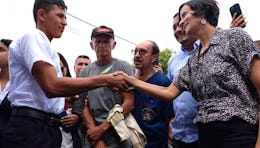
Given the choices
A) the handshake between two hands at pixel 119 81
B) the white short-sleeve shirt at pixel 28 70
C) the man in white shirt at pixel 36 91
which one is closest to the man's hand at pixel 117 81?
the handshake between two hands at pixel 119 81

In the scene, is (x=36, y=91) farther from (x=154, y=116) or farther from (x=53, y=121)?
(x=154, y=116)

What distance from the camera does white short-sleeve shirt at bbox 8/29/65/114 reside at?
2.14 m

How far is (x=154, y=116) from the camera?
3.29m

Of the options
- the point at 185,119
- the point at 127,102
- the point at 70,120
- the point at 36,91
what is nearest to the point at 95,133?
the point at 70,120

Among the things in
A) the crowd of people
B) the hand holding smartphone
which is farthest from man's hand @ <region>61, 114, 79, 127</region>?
the hand holding smartphone

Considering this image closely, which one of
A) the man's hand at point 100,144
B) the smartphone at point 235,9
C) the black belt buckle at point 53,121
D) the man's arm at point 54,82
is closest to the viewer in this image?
the man's arm at point 54,82

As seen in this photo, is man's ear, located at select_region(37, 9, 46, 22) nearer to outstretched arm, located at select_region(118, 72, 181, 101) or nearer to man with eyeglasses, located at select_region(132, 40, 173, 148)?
outstretched arm, located at select_region(118, 72, 181, 101)

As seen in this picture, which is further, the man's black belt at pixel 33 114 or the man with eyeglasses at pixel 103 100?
the man with eyeglasses at pixel 103 100

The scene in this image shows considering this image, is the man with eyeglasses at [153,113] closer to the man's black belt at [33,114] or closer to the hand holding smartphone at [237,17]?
the hand holding smartphone at [237,17]

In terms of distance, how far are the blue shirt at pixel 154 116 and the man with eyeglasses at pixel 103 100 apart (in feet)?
0.37

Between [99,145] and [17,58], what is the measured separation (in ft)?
4.33

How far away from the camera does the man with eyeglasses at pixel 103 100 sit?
3.23 meters

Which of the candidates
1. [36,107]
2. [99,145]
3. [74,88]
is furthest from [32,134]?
[99,145]

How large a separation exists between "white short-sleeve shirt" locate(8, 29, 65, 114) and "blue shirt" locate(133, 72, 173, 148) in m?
1.23
